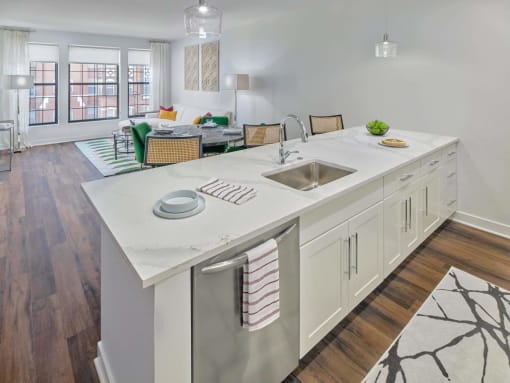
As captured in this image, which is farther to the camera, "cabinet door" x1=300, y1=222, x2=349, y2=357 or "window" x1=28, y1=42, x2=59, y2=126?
"window" x1=28, y1=42, x2=59, y2=126

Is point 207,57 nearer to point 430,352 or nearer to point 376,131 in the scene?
point 376,131

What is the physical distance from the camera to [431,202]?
2836mm

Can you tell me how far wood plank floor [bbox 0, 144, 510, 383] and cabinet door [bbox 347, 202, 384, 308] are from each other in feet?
0.70

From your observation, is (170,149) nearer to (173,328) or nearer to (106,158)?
(173,328)

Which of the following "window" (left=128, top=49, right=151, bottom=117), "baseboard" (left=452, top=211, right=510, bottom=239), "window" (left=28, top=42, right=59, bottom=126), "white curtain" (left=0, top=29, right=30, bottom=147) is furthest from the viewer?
"window" (left=128, top=49, right=151, bottom=117)

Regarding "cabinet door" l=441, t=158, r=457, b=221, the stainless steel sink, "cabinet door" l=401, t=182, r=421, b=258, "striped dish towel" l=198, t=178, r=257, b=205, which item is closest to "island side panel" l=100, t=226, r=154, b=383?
→ "striped dish towel" l=198, t=178, r=257, b=205

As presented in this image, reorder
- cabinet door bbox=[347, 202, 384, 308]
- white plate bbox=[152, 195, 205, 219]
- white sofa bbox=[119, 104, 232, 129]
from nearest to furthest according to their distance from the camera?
white plate bbox=[152, 195, 205, 219] < cabinet door bbox=[347, 202, 384, 308] < white sofa bbox=[119, 104, 232, 129]

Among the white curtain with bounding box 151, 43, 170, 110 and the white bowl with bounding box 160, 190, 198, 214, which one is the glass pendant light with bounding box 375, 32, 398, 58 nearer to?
the white bowl with bounding box 160, 190, 198, 214

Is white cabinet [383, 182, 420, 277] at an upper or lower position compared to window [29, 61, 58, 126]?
lower

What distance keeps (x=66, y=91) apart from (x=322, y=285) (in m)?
8.30

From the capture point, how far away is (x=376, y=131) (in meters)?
3.12

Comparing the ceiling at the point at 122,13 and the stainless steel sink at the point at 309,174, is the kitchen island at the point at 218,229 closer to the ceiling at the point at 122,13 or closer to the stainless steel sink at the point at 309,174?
the stainless steel sink at the point at 309,174

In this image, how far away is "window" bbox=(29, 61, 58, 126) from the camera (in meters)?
7.47

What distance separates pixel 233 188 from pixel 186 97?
741 cm
